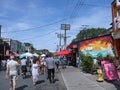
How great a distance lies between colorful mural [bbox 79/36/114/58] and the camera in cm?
3163

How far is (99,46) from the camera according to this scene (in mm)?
33219

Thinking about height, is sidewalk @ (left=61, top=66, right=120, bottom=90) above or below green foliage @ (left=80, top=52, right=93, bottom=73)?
below

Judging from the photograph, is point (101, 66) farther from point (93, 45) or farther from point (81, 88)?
point (93, 45)

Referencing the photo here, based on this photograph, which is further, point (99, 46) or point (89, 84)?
point (99, 46)

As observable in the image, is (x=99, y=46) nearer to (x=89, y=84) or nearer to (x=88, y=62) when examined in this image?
(x=88, y=62)

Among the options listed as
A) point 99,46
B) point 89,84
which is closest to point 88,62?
point 99,46

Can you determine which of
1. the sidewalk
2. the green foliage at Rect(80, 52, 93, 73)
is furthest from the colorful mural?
the sidewalk

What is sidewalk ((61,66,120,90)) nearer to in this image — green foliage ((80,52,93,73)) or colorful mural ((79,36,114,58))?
green foliage ((80,52,93,73))

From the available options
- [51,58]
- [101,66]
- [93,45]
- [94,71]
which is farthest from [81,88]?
[93,45]

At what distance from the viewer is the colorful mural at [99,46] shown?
3163 centimetres

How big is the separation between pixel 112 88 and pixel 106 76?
143 inches

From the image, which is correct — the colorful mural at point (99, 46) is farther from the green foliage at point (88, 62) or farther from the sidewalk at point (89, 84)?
the sidewalk at point (89, 84)

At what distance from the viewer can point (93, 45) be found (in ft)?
111

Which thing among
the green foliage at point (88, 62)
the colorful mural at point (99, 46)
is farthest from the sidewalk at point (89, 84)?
the colorful mural at point (99, 46)
